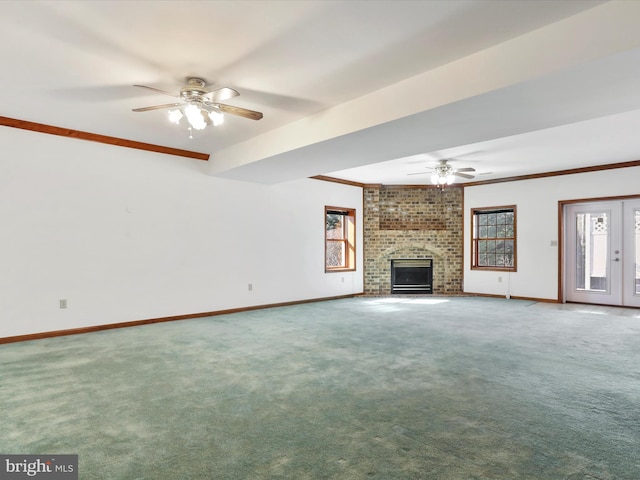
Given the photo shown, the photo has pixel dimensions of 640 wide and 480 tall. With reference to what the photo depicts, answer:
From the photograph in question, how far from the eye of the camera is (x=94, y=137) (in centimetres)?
532

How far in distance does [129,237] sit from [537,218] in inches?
313

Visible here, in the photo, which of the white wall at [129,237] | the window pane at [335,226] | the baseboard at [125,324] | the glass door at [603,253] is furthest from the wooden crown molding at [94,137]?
the glass door at [603,253]

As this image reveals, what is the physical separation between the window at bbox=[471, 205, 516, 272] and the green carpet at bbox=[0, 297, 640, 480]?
3.74 meters

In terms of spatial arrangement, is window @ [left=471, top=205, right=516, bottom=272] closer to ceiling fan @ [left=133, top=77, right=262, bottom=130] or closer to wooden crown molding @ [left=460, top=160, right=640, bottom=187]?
wooden crown molding @ [left=460, top=160, right=640, bottom=187]

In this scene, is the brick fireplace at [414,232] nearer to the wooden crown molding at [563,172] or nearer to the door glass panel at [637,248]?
the wooden crown molding at [563,172]

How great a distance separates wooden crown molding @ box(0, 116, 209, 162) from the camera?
4.74 metres

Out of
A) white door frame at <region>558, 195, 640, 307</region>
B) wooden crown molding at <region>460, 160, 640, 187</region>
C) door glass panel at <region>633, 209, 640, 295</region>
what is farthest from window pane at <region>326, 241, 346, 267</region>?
door glass panel at <region>633, 209, 640, 295</region>

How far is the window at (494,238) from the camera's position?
8.70 m

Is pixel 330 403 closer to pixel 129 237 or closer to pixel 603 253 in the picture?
pixel 129 237

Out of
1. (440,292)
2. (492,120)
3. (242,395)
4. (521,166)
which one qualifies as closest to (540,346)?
(492,120)

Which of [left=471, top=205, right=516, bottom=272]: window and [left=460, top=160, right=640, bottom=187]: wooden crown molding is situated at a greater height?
[left=460, top=160, right=640, bottom=187]: wooden crown molding

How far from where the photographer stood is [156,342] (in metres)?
4.60

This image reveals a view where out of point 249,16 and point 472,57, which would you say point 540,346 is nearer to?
point 472,57

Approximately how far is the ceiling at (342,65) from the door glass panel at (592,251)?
3.03 meters
